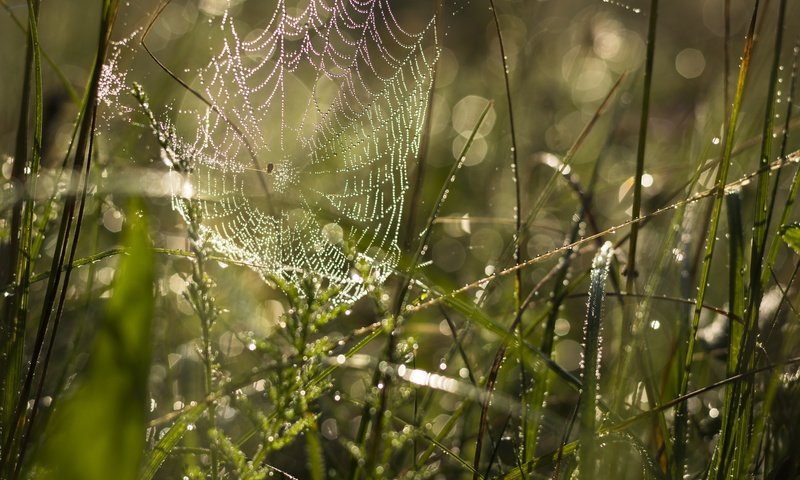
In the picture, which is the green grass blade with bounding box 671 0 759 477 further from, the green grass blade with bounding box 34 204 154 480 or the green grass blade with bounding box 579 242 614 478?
the green grass blade with bounding box 34 204 154 480

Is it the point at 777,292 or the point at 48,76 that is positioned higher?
the point at 48,76

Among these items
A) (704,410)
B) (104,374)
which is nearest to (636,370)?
(704,410)

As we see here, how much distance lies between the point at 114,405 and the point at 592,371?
66cm

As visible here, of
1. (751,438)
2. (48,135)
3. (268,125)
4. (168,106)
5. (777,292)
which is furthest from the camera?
(268,125)

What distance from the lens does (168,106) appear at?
2.79 m

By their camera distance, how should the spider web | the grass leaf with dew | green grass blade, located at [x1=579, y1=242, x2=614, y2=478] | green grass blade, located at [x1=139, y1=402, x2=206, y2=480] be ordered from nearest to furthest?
green grass blade, located at [x1=579, y1=242, x2=614, y2=478], green grass blade, located at [x1=139, y1=402, x2=206, y2=480], the grass leaf with dew, the spider web

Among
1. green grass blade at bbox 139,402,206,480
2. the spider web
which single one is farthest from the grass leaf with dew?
green grass blade at bbox 139,402,206,480

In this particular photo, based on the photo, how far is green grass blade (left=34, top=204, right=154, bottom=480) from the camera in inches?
41.5

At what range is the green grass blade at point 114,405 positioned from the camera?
1054 millimetres

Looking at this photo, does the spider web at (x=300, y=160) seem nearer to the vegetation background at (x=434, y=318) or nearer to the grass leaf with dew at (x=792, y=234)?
the vegetation background at (x=434, y=318)

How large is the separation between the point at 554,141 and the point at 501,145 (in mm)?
255

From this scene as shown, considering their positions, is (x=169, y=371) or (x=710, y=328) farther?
(x=710, y=328)

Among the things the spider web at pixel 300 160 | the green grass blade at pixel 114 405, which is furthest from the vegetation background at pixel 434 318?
the spider web at pixel 300 160

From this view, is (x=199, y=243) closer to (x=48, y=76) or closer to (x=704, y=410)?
(x=704, y=410)
